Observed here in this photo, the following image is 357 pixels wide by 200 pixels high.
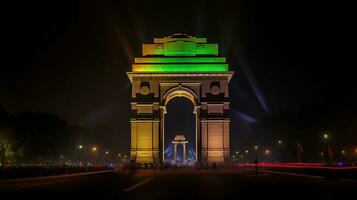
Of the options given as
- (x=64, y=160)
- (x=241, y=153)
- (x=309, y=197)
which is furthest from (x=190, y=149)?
(x=309, y=197)

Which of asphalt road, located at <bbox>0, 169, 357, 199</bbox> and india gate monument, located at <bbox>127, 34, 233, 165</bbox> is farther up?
india gate monument, located at <bbox>127, 34, 233, 165</bbox>

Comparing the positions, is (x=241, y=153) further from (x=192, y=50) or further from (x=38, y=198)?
(x=38, y=198)

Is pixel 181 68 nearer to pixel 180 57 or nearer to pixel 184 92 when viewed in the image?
pixel 180 57

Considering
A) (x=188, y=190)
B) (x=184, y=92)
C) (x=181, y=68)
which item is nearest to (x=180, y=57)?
(x=181, y=68)

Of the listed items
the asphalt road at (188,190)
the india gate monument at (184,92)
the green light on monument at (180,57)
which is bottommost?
the asphalt road at (188,190)

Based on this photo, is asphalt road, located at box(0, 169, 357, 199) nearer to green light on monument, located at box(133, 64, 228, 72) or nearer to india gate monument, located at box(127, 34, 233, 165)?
india gate monument, located at box(127, 34, 233, 165)

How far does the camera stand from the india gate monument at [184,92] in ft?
255

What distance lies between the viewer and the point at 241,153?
15762 cm

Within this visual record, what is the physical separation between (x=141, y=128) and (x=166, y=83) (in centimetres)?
814

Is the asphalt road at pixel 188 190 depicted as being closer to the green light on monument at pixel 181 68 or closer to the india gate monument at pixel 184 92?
the india gate monument at pixel 184 92

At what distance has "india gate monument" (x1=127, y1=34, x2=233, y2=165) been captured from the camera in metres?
77.8

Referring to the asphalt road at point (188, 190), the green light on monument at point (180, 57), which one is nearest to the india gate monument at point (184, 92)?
the green light on monument at point (180, 57)

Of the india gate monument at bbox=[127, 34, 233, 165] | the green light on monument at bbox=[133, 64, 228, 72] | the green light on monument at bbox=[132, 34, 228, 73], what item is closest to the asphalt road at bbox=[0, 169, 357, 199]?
the india gate monument at bbox=[127, 34, 233, 165]

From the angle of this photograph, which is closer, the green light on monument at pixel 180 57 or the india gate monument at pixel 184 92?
the india gate monument at pixel 184 92
